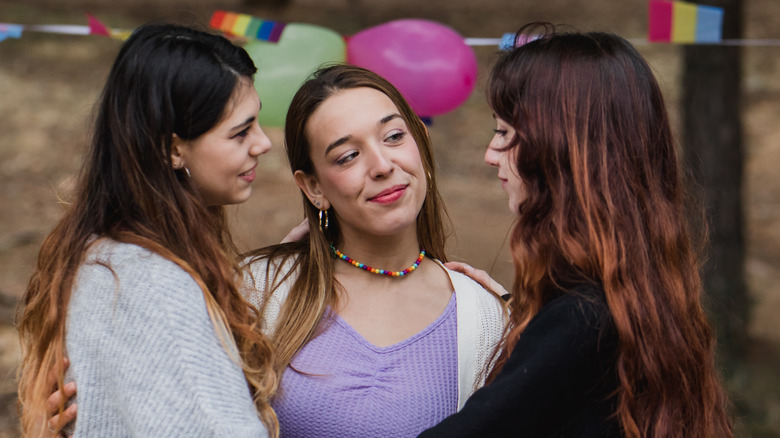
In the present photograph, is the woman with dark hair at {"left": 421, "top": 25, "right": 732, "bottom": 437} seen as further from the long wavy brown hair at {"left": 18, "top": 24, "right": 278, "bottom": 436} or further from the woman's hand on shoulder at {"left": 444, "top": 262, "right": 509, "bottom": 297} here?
the long wavy brown hair at {"left": 18, "top": 24, "right": 278, "bottom": 436}

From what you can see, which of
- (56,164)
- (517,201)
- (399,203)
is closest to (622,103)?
(517,201)

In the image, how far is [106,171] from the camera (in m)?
1.81

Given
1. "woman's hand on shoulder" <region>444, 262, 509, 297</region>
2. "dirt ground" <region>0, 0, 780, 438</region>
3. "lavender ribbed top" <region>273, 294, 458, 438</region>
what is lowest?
"dirt ground" <region>0, 0, 780, 438</region>

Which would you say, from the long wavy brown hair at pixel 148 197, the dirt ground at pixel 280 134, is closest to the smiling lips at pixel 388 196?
the long wavy brown hair at pixel 148 197

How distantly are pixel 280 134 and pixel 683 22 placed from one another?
636 centimetres

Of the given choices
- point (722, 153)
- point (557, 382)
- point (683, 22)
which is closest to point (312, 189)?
point (557, 382)

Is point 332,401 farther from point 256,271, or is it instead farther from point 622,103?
point 622,103

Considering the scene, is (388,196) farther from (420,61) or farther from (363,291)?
(420,61)

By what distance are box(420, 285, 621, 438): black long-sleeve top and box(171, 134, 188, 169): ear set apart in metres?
0.82

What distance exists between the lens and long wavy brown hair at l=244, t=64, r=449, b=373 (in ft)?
7.02

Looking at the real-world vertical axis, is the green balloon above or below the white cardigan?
above

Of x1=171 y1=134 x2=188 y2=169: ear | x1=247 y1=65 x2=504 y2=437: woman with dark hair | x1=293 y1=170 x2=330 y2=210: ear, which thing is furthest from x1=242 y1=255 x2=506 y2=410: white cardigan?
x1=171 y1=134 x2=188 y2=169: ear

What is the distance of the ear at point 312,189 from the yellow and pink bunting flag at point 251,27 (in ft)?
3.04

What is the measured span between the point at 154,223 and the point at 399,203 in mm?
666
